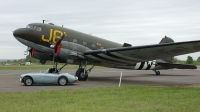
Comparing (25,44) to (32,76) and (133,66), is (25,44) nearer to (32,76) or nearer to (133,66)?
(32,76)

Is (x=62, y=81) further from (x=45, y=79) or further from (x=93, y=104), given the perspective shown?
(x=93, y=104)

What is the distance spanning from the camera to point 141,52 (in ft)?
60.0

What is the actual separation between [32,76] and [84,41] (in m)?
6.76

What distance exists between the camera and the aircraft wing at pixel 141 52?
52.7 ft

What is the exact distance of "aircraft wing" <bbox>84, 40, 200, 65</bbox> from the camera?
16.1 meters

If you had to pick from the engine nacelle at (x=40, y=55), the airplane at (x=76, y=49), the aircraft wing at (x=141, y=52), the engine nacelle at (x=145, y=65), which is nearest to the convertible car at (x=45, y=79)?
the airplane at (x=76, y=49)

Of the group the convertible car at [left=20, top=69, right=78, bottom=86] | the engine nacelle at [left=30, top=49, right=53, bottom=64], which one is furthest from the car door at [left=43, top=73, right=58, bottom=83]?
the engine nacelle at [left=30, top=49, right=53, bottom=64]

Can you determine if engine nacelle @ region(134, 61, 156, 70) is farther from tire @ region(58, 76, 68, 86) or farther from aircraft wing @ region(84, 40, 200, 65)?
tire @ region(58, 76, 68, 86)

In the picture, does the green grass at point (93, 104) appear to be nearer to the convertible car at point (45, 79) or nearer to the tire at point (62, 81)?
the convertible car at point (45, 79)

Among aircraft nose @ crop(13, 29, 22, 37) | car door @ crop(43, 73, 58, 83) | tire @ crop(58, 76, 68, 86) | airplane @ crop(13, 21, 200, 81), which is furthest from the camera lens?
aircraft nose @ crop(13, 29, 22, 37)

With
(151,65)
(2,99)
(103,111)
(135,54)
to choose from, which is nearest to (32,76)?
(2,99)

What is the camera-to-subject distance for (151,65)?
1092 inches

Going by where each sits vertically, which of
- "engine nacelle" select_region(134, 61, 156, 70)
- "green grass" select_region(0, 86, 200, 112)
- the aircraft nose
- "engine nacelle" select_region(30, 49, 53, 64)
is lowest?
"green grass" select_region(0, 86, 200, 112)

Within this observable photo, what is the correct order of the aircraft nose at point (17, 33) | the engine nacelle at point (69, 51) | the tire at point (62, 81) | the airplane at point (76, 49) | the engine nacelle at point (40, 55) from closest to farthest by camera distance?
the tire at point (62, 81) → the airplane at point (76, 49) → the engine nacelle at point (69, 51) → the aircraft nose at point (17, 33) → the engine nacelle at point (40, 55)
